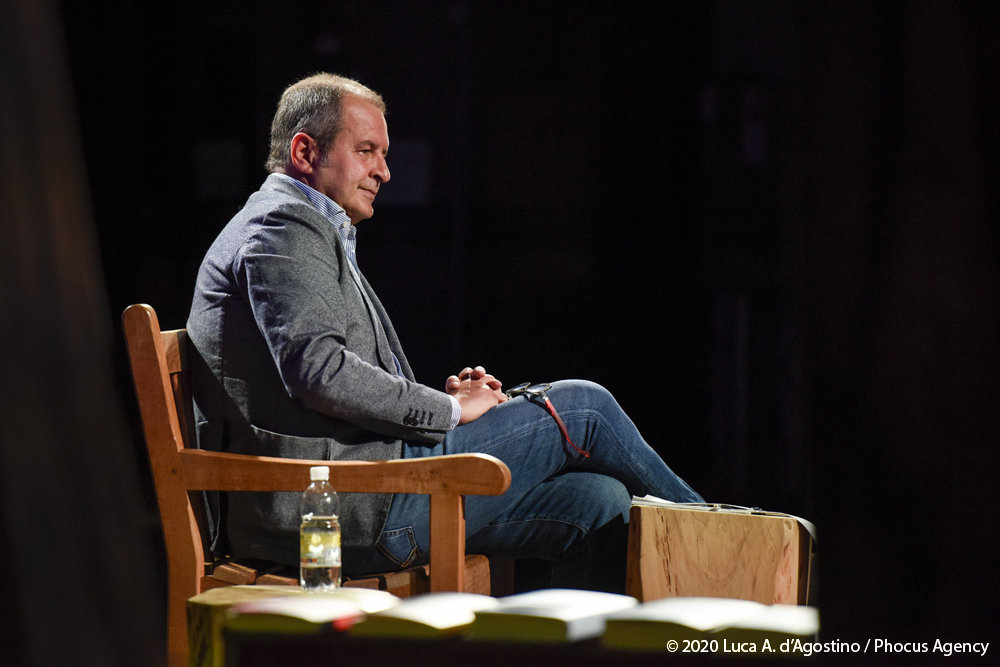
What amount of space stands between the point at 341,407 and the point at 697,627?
88 centimetres

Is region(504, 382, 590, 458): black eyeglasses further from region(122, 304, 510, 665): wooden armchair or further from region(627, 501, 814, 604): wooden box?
region(122, 304, 510, 665): wooden armchair

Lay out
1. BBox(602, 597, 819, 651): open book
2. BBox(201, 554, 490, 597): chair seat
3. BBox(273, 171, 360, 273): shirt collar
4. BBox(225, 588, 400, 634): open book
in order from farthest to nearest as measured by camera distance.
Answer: BBox(273, 171, 360, 273): shirt collar → BBox(201, 554, 490, 597): chair seat → BBox(225, 588, 400, 634): open book → BBox(602, 597, 819, 651): open book

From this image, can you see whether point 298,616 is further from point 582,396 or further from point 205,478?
point 582,396

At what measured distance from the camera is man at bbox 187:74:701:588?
1.84 meters

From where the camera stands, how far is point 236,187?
3.17m

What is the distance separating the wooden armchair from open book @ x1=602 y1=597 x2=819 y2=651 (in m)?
0.51

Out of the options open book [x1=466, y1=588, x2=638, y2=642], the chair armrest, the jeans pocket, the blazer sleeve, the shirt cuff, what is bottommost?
the jeans pocket

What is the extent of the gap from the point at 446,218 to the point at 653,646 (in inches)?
92.0

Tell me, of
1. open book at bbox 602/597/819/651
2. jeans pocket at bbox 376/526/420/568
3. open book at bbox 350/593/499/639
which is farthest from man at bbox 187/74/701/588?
open book at bbox 602/597/819/651

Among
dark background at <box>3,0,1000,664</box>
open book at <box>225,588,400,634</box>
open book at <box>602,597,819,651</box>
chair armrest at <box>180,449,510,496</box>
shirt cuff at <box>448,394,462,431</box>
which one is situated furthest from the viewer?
dark background at <box>3,0,1000,664</box>

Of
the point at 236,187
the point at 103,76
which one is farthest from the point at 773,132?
the point at 103,76

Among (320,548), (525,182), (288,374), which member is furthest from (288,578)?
(525,182)

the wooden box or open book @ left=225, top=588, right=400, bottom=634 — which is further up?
open book @ left=225, top=588, right=400, bottom=634

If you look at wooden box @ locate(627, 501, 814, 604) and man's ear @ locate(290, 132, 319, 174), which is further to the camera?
man's ear @ locate(290, 132, 319, 174)
